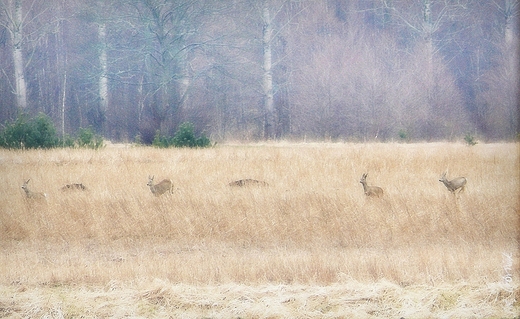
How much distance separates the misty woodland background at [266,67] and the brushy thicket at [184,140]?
0.55m

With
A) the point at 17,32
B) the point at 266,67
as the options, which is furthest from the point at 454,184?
the point at 266,67

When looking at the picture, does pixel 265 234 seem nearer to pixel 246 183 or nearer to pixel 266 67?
pixel 246 183

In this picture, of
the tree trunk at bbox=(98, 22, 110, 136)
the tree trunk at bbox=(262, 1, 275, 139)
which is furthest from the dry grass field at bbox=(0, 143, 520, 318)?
the tree trunk at bbox=(98, 22, 110, 136)

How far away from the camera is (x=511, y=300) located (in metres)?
5.02

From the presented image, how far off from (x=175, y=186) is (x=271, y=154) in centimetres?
246

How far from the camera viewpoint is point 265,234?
7.16 m

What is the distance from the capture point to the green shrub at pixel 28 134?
456 inches

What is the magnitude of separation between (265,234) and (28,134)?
6.17m

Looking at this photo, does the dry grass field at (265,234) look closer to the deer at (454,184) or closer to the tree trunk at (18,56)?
the deer at (454,184)

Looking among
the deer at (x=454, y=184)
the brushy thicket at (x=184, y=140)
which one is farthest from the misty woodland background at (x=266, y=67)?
the deer at (x=454, y=184)

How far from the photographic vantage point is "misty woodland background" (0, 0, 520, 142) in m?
10.4

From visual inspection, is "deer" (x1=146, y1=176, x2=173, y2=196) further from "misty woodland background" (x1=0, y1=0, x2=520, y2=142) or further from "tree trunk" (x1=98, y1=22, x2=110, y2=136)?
"tree trunk" (x1=98, y1=22, x2=110, y2=136)

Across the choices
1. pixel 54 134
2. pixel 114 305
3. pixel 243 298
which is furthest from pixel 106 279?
pixel 54 134

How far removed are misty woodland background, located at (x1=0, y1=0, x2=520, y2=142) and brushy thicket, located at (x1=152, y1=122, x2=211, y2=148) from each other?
0.55 m
